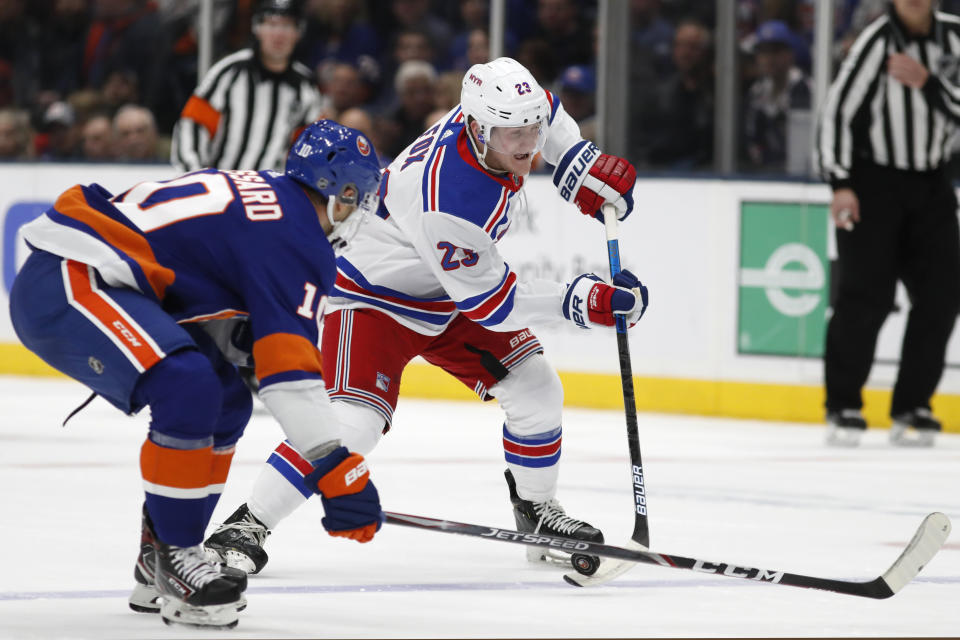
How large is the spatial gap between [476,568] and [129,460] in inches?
84.2

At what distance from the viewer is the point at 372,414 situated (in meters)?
3.82

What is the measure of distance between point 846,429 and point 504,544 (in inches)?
104

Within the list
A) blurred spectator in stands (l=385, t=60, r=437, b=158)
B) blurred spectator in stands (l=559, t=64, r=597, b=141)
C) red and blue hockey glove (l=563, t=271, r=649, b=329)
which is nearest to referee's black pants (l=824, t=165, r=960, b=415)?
blurred spectator in stands (l=559, t=64, r=597, b=141)

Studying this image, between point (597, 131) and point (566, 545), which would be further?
point (597, 131)

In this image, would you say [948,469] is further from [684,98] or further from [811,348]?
[684,98]

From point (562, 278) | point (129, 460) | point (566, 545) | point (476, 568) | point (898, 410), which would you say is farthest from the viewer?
point (562, 278)

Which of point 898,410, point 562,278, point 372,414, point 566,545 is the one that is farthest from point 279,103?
point 566,545

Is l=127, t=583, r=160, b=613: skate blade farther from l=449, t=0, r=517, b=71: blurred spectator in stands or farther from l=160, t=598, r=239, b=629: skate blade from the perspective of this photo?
l=449, t=0, r=517, b=71: blurred spectator in stands

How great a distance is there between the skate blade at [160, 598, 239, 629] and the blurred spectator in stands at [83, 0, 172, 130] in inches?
251

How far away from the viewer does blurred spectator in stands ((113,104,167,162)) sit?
8969 millimetres

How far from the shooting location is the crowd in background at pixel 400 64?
25.0ft

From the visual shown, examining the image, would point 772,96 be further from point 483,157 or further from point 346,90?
point 483,157

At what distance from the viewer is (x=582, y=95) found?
26.7 feet

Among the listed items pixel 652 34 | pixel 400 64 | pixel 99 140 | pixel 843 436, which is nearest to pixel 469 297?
pixel 843 436
